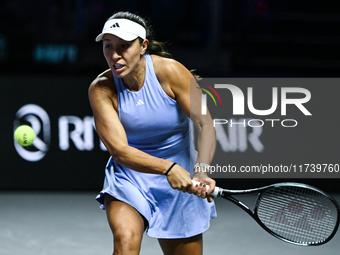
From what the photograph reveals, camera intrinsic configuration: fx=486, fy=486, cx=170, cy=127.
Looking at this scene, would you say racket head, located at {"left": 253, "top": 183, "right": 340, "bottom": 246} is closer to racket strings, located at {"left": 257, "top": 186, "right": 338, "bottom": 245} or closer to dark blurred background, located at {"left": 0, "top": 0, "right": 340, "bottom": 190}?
racket strings, located at {"left": 257, "top": 186, "right": 338, "bottom": 245}

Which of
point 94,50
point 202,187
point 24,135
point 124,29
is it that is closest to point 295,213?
point 202,187

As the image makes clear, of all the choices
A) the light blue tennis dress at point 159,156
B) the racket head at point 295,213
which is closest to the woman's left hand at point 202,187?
the light blue tennis dress at point 159,156

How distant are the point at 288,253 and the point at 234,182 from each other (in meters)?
1.51

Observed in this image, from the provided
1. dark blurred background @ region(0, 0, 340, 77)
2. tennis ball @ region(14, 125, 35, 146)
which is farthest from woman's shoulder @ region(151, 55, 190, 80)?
dark blurred background @ region(0, 0, 340, 77)

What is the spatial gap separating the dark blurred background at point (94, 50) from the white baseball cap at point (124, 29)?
2.68 m

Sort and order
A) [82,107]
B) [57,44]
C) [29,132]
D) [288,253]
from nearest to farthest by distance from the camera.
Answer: [288,253] < [29,132] < [82,107] < [57,44]

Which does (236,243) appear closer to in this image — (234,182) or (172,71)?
(234,182)

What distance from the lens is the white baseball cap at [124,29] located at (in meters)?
1.95

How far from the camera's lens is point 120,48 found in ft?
6.56

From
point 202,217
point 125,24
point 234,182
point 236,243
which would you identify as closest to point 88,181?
point 234,182

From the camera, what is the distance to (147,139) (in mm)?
2178

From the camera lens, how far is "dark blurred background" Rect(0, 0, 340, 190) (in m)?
4.65

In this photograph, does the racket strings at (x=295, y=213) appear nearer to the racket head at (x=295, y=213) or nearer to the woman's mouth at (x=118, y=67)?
the racket head at (x=295, y=213)

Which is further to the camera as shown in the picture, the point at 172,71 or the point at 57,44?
the point at 57,44
